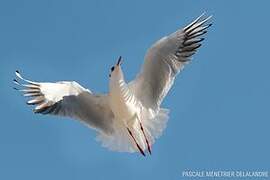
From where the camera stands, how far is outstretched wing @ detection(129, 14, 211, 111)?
13.4 m

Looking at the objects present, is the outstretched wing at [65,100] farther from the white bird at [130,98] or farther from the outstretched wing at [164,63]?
the outstretched wing at [164,63]

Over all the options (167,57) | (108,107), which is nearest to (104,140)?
(108,107)

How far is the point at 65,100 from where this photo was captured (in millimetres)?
12992

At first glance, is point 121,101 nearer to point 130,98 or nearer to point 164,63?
point 130,98

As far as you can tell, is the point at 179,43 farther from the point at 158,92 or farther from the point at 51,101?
the point at 51,101

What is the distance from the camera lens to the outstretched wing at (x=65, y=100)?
509 inches

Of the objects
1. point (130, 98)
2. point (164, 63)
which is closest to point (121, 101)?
point (130, 98)

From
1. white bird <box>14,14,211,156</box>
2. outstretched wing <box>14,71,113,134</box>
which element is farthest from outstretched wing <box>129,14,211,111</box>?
outstretched wing <box>14,71,113,134</box>

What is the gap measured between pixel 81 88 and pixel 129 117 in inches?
30.7

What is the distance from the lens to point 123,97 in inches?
512

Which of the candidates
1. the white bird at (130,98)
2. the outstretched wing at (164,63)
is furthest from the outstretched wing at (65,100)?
the outstretched wing at (164,63)

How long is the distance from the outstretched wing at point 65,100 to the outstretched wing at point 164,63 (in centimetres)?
63

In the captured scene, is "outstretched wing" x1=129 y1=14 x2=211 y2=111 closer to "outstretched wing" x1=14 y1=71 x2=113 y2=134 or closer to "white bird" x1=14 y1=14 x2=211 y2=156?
"white bird" x1=14 y1=14 x2=211 y2=156

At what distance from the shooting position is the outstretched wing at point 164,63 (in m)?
13.4
